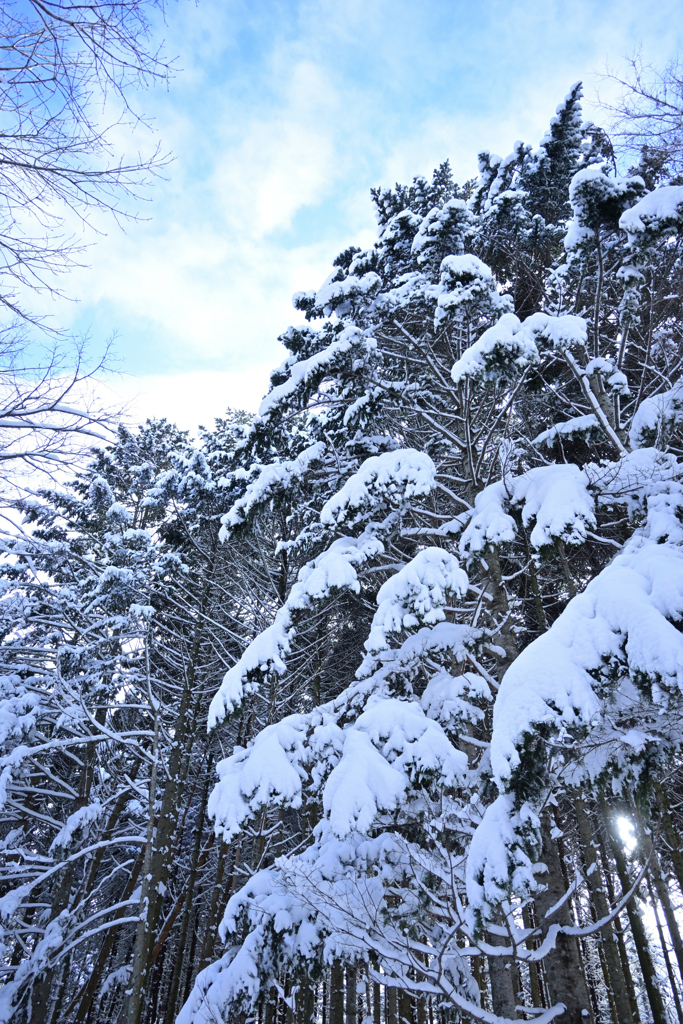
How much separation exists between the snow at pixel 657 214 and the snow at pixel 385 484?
3.54 m

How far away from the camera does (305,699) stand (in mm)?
13398

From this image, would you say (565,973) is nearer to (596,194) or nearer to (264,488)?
(264,488)

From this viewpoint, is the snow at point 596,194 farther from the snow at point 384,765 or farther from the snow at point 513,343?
the snow at point 384,765

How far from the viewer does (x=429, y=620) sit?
5062 mm

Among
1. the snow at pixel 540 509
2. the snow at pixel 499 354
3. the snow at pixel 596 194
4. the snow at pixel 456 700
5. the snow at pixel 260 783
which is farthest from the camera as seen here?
the snow at pixel 596 194

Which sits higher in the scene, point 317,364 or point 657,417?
point 317,364

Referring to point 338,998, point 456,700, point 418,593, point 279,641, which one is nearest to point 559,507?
point 418,593

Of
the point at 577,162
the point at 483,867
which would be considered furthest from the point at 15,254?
the point at 577,162

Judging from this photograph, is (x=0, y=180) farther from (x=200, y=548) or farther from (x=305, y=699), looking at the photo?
(x=305, y=699)

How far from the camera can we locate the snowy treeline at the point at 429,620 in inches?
141

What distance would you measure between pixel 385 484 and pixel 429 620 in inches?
66.1

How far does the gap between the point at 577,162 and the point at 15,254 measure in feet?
35.0

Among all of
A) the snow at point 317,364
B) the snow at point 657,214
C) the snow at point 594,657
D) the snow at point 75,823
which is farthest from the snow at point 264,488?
the snow at point 75,823

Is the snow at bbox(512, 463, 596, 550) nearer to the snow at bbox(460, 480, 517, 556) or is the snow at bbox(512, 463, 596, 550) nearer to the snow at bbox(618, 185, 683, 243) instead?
the snow at bbox(460, 480, 517, 556)
